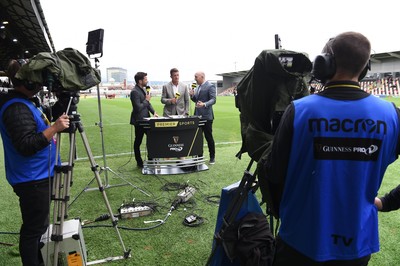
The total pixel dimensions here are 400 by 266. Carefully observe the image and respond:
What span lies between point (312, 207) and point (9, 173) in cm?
219

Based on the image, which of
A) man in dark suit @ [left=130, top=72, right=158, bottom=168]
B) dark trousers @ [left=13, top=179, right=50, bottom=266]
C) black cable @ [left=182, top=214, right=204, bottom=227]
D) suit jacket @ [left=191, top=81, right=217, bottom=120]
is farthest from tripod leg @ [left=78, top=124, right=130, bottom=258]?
suit jacket @ [left=191, top=81, right=217, bottom=120]

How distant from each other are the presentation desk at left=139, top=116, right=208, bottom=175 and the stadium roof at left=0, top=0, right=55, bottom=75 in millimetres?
5368

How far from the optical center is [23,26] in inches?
635

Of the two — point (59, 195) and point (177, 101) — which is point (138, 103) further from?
point (59, 195)

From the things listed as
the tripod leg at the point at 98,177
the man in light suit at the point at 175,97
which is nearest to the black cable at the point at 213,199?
the tripod leg at the point at 98,177

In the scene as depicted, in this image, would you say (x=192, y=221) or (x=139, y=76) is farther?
(x=139, y=76)

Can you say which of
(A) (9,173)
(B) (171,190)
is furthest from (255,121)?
(B) (171,190)

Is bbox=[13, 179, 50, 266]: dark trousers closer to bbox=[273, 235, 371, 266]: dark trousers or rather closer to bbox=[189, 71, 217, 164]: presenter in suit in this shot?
bbox=[273, 235, 371, 266]: dark trousers

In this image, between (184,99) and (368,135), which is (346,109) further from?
(184,99)

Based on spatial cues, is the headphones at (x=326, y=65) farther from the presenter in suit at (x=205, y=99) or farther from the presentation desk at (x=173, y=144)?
the presenter in suit at (x=205, y=99)

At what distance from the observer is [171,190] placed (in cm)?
460

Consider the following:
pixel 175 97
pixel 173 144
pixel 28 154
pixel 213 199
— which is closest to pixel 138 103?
pixel 175 97

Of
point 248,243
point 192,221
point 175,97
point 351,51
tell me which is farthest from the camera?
point 175,97

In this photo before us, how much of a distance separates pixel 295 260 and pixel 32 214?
1.93 metres
